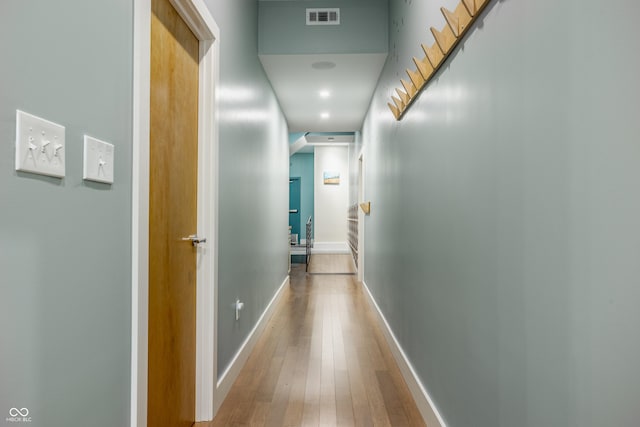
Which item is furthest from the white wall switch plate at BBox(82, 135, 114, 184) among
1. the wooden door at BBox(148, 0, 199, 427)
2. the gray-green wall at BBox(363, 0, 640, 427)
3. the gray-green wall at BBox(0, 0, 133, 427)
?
the gray-green wall at BBox(363, 0, 640, 427)

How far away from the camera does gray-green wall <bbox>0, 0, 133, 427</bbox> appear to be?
0.69 metres

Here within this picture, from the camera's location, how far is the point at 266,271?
3592 mm

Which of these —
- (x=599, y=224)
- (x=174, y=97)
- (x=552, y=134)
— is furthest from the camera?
(x=174, y=97)

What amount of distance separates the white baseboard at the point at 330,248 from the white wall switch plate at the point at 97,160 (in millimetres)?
8383

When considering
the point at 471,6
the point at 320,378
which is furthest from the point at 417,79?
the point at 320,378

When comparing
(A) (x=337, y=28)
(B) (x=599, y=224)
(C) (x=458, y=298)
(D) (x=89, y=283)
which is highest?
(A) (x=337, y=28)

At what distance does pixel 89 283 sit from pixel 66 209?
19 centimetres

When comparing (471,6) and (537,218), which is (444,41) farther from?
(537,218)

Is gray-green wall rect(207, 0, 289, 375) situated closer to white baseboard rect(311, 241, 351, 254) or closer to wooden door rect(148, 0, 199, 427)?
wooden door rect(148, 0, 199, 427)

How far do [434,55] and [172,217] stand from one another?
1311 millimetres

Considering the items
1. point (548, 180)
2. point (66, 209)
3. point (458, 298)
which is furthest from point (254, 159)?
point (548, 180)

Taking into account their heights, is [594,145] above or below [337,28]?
below

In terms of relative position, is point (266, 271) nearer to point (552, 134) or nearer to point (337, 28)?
point (337, 28)

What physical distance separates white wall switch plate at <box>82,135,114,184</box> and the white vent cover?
263cm
